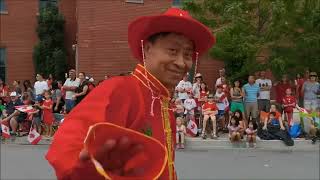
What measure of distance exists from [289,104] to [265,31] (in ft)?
14.6

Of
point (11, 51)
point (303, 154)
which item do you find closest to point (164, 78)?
point (303, 154)

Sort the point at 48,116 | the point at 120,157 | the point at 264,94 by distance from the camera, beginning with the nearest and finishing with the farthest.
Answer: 1. the point at 120,157
2. the point at 48,116
3. the point at 264,94

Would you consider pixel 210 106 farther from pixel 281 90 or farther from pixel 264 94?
pixel 281 90

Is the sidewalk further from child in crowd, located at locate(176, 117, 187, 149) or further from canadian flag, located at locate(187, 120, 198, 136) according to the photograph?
canadian flag, located at locate(187, 120, 198, 136)

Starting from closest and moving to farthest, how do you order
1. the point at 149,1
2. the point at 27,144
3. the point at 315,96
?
the point at 27,144
the point at 315,96
the point at 149,1

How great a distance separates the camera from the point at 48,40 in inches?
1051

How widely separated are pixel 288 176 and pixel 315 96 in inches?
228

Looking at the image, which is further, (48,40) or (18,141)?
(48,40)

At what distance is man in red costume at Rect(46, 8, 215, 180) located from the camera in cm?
160

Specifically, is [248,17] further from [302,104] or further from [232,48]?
[302,104]

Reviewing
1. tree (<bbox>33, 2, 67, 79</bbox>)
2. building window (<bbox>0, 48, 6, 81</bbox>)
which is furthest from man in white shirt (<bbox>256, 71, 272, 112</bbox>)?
building window (<bbox>0, 48, 6, 81</bbox>)

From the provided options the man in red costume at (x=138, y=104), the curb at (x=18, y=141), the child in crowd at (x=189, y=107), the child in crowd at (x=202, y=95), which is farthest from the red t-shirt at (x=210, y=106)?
the man in red costume at (x=138, y=104)

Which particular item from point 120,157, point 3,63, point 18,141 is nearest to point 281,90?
point 18,141

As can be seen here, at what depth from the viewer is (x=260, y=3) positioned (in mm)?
16797
